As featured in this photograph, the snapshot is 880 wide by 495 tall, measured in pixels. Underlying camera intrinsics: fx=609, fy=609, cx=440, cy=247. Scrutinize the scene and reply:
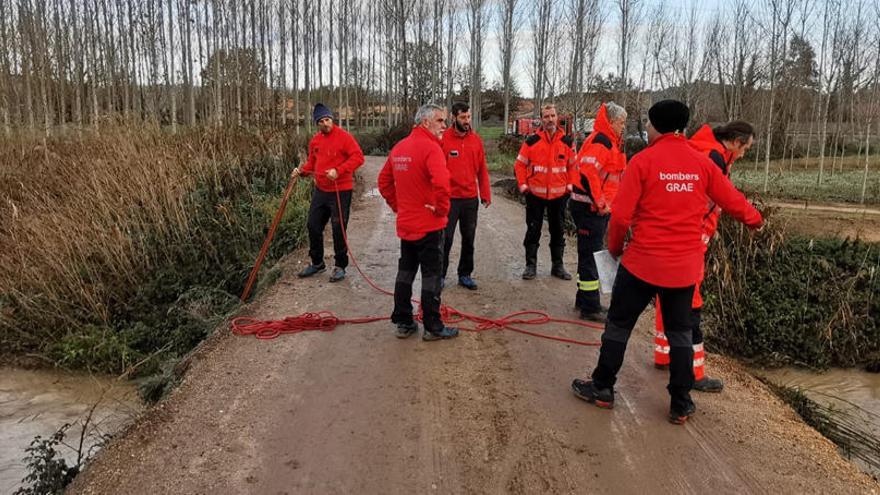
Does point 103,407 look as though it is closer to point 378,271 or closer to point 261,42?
point 378,271

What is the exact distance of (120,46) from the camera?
2670 cm

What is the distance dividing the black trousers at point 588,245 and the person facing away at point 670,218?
1921mm

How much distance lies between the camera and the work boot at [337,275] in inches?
291

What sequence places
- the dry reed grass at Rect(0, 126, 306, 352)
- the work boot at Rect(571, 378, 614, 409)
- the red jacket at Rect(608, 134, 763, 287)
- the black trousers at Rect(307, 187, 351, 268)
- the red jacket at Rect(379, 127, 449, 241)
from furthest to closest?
1. the dry reed grass at Rect(0, 126, 306, 352)
2. the black trousers at Rect(307, 187, 351, 268)
3. the red jacket at Rect(379, 127, 449, 241)
4. the work boot at Rect(571, 378, 614, 409)
5. the red jacket at Rect(608, 134, 763, 287)

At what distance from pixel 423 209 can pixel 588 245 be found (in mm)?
1736

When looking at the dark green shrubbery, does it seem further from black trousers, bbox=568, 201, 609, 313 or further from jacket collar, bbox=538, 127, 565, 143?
jacket collar, bbox=538, 127, 565, 143

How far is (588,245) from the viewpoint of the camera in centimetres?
593

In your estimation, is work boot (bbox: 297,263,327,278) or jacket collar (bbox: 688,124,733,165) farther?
work boot (bbox: 297,263,327,278)

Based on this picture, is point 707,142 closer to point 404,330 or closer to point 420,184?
point 420,184

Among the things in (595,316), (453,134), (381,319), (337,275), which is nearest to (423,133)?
(453,134)

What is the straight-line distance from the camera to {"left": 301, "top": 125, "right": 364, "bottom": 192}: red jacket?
717cm

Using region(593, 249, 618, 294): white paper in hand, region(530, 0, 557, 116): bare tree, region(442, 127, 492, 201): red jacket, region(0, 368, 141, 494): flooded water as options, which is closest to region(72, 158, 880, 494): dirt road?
region(593, 249, 618, 294): white paper in hand

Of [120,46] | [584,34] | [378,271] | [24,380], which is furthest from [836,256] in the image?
[120,46]

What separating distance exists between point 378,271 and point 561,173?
2735 mm
